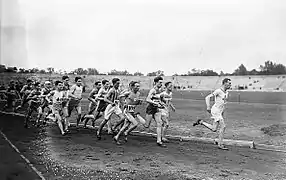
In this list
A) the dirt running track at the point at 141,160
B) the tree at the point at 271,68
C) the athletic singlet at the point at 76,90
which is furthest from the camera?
the tree at the point at 271,68

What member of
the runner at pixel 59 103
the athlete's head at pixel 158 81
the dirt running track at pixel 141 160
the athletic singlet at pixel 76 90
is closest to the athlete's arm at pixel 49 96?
the runner at pixel 59 103

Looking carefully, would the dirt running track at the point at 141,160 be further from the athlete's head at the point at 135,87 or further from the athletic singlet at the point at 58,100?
the athlete's head at the point at 135,87

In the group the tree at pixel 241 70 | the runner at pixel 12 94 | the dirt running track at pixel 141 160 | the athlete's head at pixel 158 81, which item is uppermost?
the tree at pixel 241 70

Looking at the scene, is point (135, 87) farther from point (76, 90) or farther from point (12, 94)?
point (12, 94)

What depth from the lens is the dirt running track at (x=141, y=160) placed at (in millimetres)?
6895

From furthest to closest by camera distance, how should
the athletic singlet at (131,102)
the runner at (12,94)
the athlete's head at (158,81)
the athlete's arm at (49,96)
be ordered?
the runner at (12,94) < the athlete's arm at (49,96) < the athletic singlet at (131,102) < the athlete's head at (158,81)

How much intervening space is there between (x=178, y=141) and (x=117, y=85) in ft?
8.29

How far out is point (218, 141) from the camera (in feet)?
33.0

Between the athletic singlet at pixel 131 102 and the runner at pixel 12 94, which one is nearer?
the athletic singlet at pixel 131 102

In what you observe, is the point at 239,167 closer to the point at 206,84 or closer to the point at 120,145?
the point at 120,145

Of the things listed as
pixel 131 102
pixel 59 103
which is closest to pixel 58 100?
pixel 59 103

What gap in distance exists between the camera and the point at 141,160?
26.3ft

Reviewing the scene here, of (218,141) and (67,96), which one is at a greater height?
(67,96)

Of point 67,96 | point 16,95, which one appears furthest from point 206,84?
point 67,96
